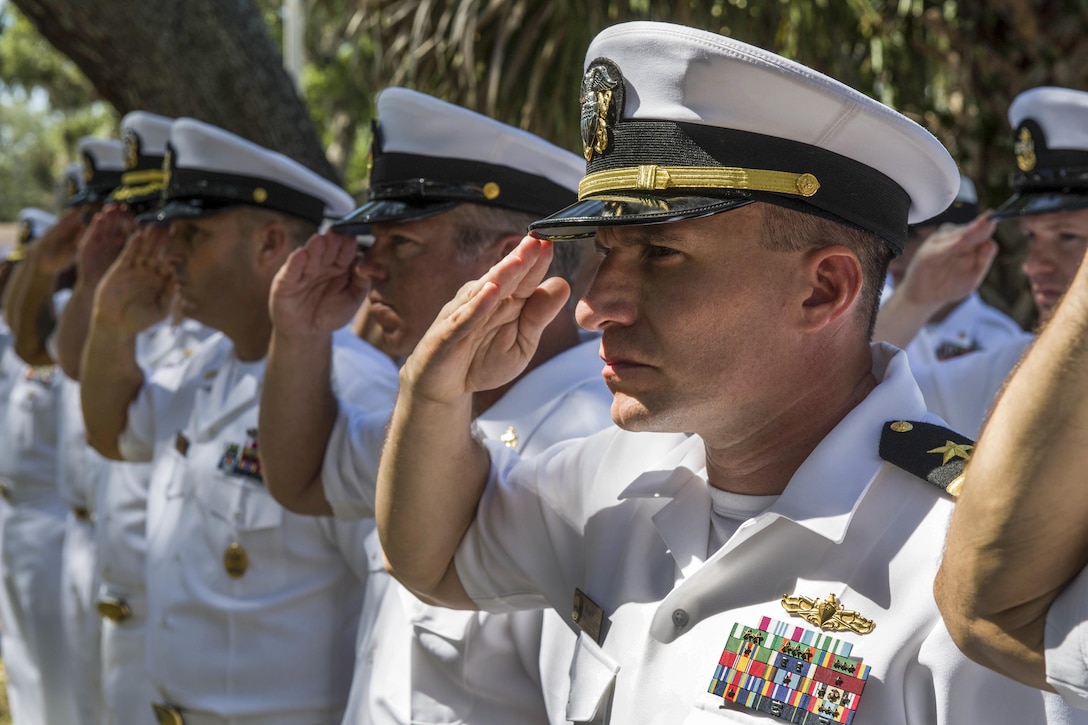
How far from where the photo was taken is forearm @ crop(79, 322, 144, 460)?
443cm

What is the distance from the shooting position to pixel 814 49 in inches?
255

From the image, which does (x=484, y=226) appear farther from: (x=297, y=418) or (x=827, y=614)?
(x=827, y=614)

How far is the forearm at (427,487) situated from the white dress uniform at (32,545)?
4.87 meters

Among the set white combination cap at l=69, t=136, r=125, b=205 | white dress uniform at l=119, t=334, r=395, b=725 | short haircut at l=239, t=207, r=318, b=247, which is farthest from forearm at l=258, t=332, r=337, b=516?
white combination cap at l=69, t=136, r=125, b=205

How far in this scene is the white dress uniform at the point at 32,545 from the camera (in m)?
6.26

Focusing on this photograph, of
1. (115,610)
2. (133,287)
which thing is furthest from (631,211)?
(115,610)

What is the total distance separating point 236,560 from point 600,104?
206cm

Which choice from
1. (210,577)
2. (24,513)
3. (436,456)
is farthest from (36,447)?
(436,456)

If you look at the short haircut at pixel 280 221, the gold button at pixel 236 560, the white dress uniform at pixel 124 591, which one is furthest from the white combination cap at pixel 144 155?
the gold button at pixel 236 560

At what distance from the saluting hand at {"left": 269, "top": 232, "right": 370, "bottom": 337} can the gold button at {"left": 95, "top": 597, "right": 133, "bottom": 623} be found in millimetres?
1854

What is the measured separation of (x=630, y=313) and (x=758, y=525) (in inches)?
13.5

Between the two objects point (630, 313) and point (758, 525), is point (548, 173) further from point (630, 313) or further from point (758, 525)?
point (758, 525)

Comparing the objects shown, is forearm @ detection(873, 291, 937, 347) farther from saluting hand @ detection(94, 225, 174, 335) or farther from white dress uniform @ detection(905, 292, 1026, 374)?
saluting hand @ detection(94, 225, 174, 335)

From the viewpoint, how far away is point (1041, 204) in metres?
3.30
